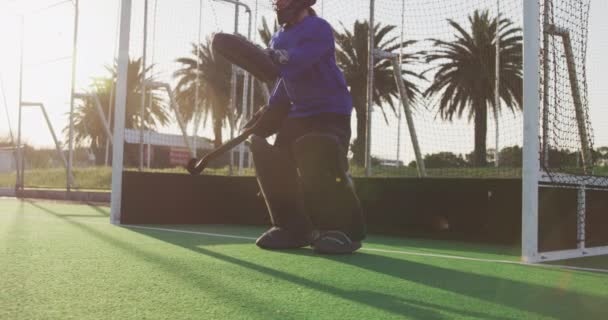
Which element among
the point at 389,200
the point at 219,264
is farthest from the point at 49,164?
the point at 219,264

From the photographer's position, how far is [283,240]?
3535 mm

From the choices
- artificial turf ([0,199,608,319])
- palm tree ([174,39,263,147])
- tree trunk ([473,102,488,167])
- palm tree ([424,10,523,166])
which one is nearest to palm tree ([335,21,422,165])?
palm tree ([424,10,523,166])

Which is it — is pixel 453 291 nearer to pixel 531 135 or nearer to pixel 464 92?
pixel 531 135

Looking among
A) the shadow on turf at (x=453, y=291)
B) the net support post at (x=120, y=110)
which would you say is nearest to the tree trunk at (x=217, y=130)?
the net support post at (x=120, y=110)

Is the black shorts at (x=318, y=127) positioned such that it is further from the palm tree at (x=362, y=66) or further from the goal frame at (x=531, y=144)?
the palm tree at (x=362, y=66)

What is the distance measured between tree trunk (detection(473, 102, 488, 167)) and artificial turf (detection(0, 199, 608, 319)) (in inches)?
353

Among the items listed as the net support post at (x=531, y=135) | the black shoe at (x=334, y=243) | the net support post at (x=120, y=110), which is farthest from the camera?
the net support post at (x=120, y=110)

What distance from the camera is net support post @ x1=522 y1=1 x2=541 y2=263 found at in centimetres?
316

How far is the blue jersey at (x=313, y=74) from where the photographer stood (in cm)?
323

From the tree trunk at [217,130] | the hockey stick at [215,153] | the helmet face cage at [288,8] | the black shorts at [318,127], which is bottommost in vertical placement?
the hockey stick at [215,153]

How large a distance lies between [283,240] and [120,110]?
9.13 ft

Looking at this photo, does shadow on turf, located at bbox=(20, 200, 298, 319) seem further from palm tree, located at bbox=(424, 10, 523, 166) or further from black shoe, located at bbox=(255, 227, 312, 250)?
palm tree, located at bbox=(424, 10, 523, 166)

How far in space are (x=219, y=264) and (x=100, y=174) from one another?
16.2 m

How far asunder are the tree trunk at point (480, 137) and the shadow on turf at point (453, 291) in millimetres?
9284
